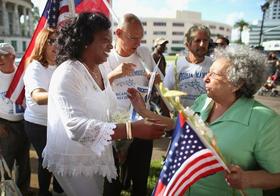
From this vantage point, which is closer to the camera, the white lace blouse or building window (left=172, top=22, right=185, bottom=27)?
the white lace blouse

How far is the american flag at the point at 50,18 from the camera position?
11.4 ft

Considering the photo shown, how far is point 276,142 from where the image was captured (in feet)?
6.05

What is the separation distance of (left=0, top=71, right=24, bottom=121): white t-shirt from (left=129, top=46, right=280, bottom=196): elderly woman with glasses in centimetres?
208

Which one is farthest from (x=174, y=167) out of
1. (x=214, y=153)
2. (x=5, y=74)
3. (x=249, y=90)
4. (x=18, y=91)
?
(x=5, y=74)

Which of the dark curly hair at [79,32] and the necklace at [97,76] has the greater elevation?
the dark curly hair at [79,32]

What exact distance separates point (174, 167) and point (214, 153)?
274 mm

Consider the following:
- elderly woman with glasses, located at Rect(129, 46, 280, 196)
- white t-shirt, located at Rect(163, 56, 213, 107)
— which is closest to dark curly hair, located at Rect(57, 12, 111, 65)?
elderly woman with glasses, located at Rect(129, 46, 280, 196)

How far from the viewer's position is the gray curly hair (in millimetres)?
2014

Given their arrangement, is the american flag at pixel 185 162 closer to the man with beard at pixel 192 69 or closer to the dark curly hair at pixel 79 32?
the dark curly hair at pixel 79 32

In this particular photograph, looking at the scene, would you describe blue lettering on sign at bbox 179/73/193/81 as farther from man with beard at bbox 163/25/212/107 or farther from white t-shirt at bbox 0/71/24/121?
white t-shirt at bbox 0/71/24/121

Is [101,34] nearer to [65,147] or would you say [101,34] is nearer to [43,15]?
[65,147]

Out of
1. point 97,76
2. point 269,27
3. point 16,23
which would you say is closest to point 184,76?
point 97,76

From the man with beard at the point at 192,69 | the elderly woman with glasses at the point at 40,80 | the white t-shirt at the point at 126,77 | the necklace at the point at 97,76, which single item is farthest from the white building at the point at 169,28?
the necklace at the point at 97,76

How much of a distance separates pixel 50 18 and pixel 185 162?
2.56 meters
